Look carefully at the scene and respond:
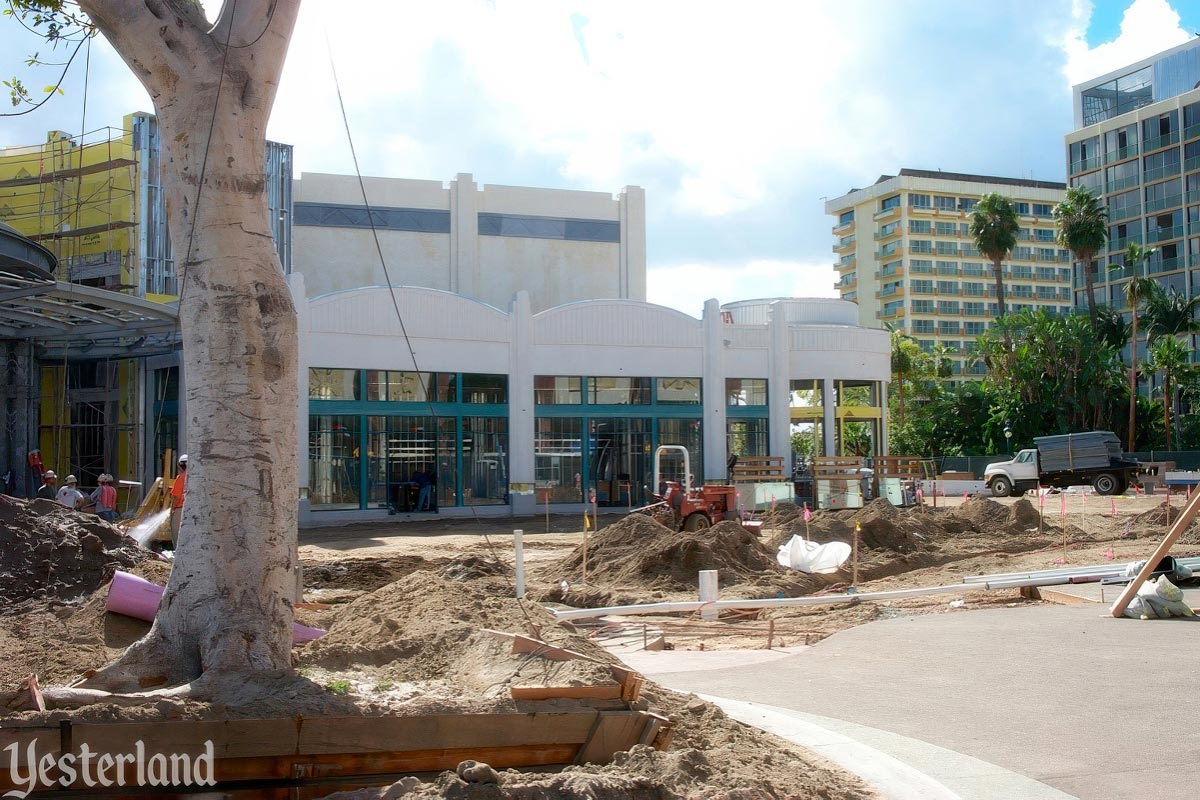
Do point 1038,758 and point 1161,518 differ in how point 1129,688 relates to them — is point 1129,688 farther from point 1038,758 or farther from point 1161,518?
point 1161,518

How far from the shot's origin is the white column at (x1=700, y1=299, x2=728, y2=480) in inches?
1587

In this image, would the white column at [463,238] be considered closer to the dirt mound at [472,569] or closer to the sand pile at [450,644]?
the dirt mound at [472,569]

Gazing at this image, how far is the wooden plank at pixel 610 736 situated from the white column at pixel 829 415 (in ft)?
124

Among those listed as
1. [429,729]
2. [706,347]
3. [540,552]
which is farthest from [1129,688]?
[706,347]

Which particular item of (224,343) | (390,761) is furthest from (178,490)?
(390,761)

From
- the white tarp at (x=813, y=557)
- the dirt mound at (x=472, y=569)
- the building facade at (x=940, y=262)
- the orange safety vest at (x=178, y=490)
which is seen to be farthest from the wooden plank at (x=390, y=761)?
the building facade at (x=940, y=262)

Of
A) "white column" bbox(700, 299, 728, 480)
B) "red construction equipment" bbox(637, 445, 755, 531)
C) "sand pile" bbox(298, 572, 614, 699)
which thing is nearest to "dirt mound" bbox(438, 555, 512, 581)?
"sand pile" bbox(298, 572, 614, 699)

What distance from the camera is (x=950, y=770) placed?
648cm

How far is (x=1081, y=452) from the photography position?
44781 millimetres

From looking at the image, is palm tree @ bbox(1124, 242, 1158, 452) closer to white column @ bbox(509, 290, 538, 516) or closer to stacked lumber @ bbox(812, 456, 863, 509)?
stacked lumber @ bbox(812, 456, 863, 509)

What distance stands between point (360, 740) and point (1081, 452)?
44.7m

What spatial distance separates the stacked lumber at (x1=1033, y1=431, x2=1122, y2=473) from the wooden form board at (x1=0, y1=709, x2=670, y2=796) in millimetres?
43411

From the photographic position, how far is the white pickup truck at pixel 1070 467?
4431cm

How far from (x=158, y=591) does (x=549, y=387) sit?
97.6 ft
